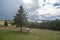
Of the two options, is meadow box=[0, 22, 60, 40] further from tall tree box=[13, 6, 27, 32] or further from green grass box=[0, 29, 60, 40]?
tall tree box=[13, 6, 27, 32]

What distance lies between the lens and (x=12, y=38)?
5797mm

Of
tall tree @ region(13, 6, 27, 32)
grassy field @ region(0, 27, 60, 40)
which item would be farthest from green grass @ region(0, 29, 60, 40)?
tall tree @ region(13, 6, 27, 32)

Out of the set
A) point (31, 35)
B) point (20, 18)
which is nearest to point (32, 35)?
point (31, 35)

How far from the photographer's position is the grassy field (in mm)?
5848

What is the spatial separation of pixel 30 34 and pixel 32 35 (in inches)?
3.7

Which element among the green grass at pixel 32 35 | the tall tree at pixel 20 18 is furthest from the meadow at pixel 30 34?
the tall tree at pixel 20 18

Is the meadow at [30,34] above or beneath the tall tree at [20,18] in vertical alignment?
beneath

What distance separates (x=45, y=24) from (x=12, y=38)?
4.92ft

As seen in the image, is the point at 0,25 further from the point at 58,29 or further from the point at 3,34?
the point at 58,29

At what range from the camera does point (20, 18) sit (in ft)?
19.9

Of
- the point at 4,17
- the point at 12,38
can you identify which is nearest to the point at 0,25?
the point at 4,17

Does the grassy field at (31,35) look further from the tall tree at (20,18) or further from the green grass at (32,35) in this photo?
the tall tree at (20,18)

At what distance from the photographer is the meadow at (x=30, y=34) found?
5.85 metres

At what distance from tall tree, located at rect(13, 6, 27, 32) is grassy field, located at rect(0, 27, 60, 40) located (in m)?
0.33
